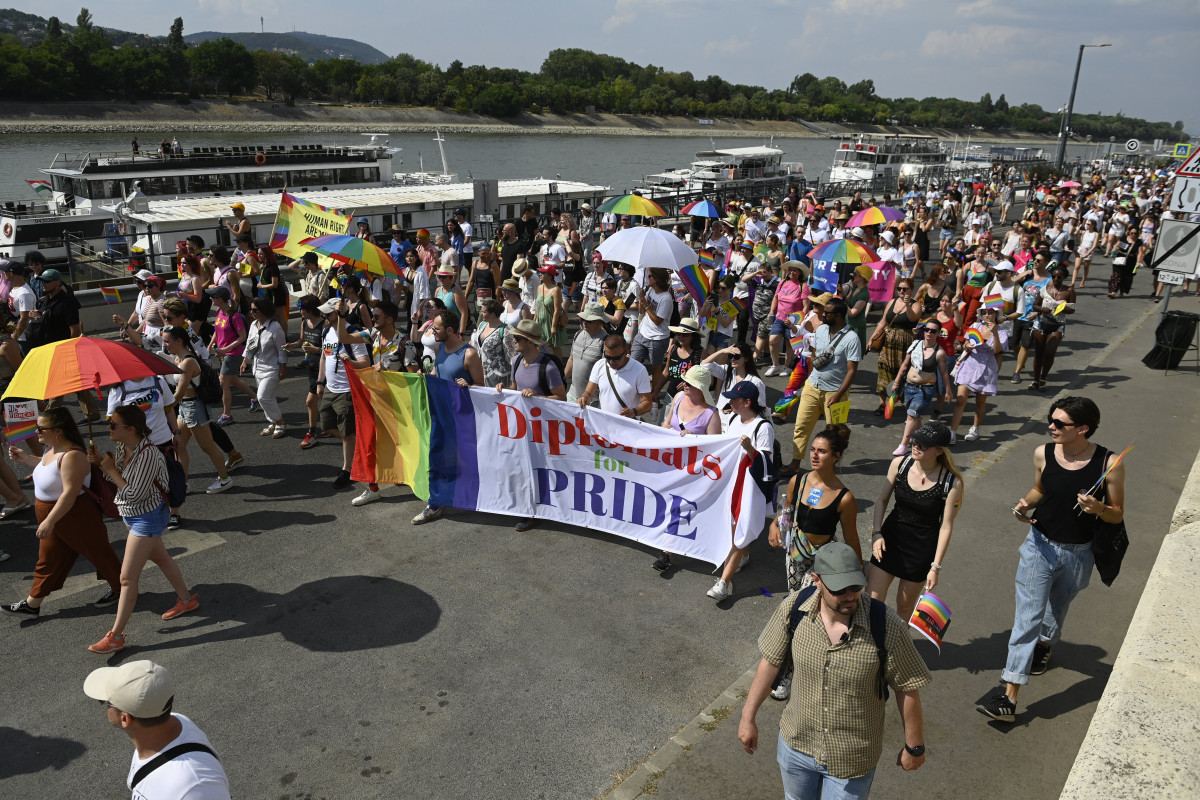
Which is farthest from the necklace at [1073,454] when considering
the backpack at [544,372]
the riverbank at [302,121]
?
the riverbank at [302,121]

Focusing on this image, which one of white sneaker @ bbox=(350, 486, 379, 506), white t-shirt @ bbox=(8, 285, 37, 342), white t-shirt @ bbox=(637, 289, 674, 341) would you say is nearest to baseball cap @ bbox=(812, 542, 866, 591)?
white sneaker @ bbox=(350, 486, 379, 506)

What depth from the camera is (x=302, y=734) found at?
462 centimetres

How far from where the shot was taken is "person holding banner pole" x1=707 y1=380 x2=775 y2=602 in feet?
18.8

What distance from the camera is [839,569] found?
302 centimetres

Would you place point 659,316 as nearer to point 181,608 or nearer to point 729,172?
point 181,608

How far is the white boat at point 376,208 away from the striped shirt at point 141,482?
1356 centimetres

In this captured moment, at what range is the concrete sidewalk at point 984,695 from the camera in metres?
4.23

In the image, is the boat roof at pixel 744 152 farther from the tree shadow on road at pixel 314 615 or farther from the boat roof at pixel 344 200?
the tree shadow on road at pixel 314 615

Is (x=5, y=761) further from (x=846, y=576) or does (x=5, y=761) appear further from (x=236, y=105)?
(x=236, y=105)

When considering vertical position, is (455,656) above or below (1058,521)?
below

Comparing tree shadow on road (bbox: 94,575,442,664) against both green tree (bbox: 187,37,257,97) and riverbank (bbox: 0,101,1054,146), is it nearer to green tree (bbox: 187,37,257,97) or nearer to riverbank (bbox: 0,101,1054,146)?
riverbank (bbox: 0,101,1054,146)

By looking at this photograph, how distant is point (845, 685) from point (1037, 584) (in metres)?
2.19

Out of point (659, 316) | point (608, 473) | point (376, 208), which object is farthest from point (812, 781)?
point (376, 208)

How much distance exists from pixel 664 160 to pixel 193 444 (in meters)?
66.7
